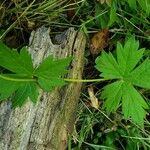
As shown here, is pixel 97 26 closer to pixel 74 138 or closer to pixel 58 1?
pixel 58 1

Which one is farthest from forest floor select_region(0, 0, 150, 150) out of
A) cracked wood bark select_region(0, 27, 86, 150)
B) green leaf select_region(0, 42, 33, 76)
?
green leaf select_region(0, 42, 33, 76)

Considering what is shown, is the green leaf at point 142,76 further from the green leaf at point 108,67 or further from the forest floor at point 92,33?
the forest floor at point 92,33

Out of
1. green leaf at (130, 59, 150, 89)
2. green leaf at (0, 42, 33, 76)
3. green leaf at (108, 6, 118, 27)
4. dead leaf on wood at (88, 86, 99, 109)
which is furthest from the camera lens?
dead leaf on wood at (88, 86, 99, 109)

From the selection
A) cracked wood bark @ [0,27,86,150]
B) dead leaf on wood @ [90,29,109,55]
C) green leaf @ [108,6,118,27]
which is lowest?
cracked wood bark @ [0,27,86,150]

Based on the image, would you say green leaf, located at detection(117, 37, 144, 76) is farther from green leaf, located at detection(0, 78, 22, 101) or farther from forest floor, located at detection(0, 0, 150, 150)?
green leaf, located at detection(0, 78, 22, 101)

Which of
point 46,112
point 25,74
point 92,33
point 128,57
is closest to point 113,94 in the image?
point 128,57

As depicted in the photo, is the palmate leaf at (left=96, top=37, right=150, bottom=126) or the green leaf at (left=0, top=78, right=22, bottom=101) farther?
the palmate leaf at (left=96, top=37, right=150, bottom=126)

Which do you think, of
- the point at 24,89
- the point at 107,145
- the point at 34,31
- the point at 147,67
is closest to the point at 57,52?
the point at 34,31
